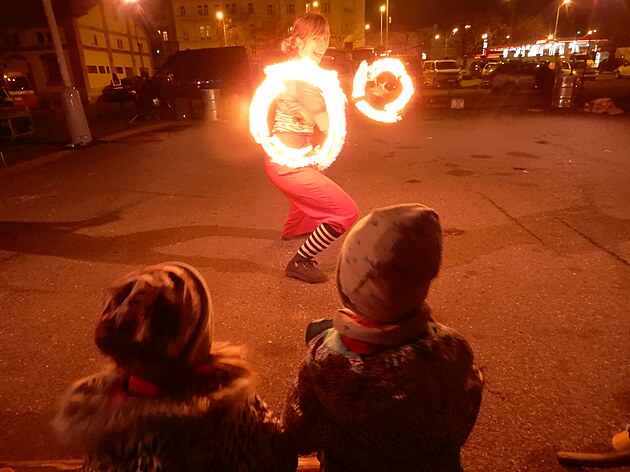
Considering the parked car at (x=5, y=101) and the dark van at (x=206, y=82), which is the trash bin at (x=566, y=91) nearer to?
the dark van at (x=206, y=82)

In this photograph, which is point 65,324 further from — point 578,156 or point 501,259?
point 578,156

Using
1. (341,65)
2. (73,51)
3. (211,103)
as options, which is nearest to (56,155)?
(211,103)

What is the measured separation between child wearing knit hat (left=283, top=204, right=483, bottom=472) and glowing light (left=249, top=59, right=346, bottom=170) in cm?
274

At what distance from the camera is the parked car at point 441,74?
3409 cm

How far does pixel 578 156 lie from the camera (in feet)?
33.2

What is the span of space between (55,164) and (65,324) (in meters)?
8.41

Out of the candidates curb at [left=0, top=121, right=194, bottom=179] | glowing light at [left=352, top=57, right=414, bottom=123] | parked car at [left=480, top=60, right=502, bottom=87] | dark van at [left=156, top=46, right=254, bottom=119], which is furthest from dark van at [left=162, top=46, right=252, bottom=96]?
parked car at [left=480, top=60, right=502, bottom=87]

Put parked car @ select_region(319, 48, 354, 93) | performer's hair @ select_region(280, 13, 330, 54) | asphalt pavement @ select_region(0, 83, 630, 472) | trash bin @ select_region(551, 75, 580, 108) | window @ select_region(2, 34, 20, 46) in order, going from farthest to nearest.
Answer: window @ select_region(2, 34, 20, 46)
trash bin @ select_region(551, 75, 580, 108)
parked car @ select_region(319, 48, 354, 93)
performer's hair @ select_region(280, 13, 330, 54)
asphalt pavement @ select_region(0, 83, 630, 472)

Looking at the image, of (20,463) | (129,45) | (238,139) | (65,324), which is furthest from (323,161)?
(129,45)

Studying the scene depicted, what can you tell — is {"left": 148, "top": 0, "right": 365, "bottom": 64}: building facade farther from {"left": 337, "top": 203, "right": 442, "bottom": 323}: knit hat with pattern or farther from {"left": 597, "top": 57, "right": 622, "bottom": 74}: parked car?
{"left": 337, "top": 203, "right": 442, "bottom": 323}: knit hat with pattern

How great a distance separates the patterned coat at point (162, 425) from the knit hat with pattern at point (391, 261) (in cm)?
46

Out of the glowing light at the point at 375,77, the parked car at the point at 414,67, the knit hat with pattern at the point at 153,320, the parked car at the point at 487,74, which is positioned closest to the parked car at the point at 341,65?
the parked car at the point at 414,67

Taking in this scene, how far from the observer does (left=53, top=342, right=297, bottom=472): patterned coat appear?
4.33 feet

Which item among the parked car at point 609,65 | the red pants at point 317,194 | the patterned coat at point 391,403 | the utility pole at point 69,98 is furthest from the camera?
the parked car at point 609,65
